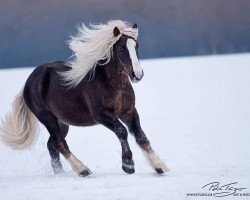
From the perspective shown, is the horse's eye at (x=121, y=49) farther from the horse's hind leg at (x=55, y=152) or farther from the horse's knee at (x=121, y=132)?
the horse's hind leg at (x=55, y=152)

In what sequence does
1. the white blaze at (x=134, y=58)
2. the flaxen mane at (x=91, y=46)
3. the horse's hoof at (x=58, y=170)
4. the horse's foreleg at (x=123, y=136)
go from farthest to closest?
the horse's hoof at (x=58, y=170)
the flaxen mane at (x=91, y=46)
the horse's foreleg at (x=123, y=136)
the white blaze at (x=134, y=58)

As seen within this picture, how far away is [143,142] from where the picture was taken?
138 inches

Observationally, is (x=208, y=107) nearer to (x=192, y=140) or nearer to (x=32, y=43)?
(x=192, y=140)

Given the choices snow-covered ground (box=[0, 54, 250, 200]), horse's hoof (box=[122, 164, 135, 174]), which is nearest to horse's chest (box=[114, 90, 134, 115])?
snow-covered ground (box=[0, 54, 250, 200])

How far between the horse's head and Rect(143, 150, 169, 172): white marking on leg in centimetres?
51

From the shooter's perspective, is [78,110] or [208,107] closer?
[78,110]

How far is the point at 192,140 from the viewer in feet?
13.3

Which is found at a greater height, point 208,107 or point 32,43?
point 32,43

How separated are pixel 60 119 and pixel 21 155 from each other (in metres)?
0.55

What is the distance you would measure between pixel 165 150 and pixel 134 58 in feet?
2.93

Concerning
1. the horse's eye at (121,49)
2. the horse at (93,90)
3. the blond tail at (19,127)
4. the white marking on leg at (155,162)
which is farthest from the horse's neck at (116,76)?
the blond tail at (19,127)

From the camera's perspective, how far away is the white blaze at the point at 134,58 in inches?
128

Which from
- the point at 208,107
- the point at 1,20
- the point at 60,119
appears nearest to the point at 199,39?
the point at 208,107

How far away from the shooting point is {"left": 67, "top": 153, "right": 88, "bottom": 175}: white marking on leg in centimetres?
359
